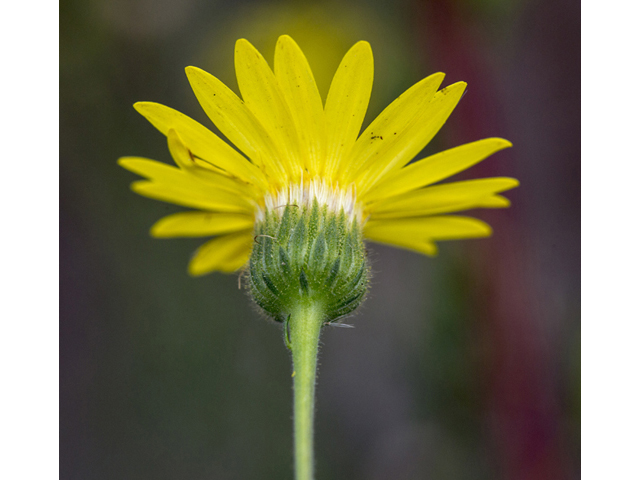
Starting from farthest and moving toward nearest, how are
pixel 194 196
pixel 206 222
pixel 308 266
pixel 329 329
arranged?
pixel 329 329, pixel 206 222, pixel 194 196, pixel 308 266

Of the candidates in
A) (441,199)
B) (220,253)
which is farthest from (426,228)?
(220,253)

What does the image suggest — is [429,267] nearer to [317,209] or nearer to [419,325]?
[419,325]

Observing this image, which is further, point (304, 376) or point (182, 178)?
point (182, 178)

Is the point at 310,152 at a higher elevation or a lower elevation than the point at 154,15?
lower

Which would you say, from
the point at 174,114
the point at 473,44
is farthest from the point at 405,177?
the point at 473,44

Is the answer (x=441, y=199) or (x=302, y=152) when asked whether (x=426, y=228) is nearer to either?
(x=441, y=199)

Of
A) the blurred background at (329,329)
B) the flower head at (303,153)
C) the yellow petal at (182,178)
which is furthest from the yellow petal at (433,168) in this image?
the blurred background at (329,329)

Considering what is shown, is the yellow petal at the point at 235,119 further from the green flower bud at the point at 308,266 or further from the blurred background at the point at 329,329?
the blurred background at the point at 329,329
